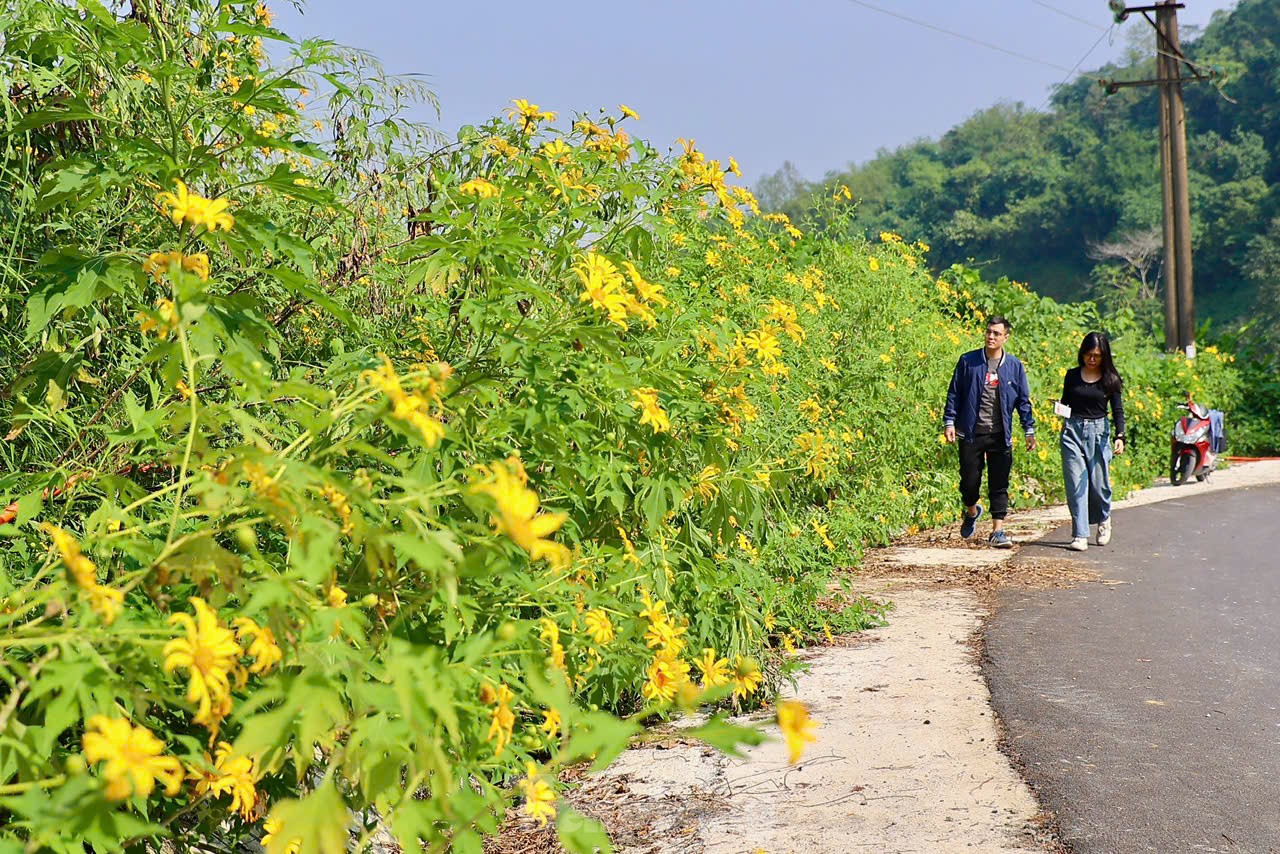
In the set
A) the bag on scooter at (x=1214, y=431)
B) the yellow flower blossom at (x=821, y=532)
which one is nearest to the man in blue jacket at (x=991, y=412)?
the yellow flower blossom at (x=821, y=532)

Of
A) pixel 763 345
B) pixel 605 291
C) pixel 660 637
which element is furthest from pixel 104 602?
pixel 763 345

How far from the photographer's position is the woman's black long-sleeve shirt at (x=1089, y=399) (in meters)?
9.02

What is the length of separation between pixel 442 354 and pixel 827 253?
779 cm

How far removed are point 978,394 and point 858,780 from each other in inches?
229

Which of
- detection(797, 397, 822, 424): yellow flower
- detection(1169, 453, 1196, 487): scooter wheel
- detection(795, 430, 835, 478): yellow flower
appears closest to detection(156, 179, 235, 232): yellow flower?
detection(795, 430, 835, 478): yellow flower

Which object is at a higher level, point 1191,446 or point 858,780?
point 1191,446

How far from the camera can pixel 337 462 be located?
9.75 feet

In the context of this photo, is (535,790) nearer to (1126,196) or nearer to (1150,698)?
(1150,698)

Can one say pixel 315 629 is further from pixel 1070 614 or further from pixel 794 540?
pixel 1070 614

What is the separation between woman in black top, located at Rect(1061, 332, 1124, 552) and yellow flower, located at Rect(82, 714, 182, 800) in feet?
27.7

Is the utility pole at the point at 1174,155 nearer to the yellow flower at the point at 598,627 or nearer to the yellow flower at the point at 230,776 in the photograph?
the yellow flower at the point at 598,627

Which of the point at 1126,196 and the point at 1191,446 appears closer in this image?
the point at 1191,446

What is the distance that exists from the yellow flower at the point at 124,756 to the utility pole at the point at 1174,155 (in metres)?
22.1

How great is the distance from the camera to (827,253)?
410 inches
